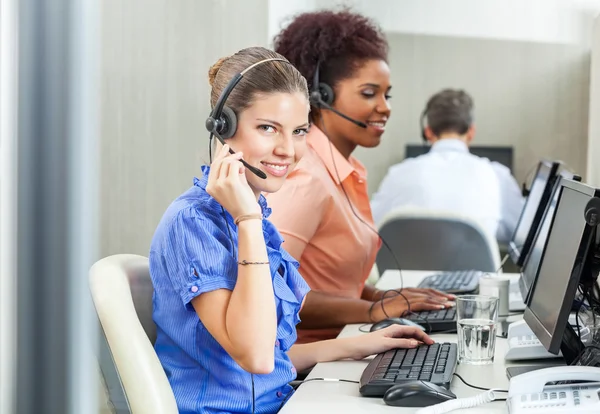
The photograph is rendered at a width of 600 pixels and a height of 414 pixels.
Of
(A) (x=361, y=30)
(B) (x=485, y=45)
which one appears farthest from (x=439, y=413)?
(B) (x=485, y=45)

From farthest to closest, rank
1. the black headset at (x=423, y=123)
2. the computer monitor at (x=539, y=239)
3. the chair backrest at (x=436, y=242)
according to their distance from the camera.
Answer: the black headset at (x=423, y=123)
the chair backrest at (x=436, y=242)
the computer monitor at (x=539, y=239)

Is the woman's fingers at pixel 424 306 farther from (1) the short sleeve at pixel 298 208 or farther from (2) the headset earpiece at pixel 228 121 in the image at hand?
(2) the headset earpiece at pixel 228 121

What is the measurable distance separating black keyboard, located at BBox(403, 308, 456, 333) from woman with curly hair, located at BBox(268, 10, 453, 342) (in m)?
0.05

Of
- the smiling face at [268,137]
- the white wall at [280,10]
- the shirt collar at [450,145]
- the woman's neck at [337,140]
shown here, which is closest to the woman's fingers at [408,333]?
the smiling face at [268,137]

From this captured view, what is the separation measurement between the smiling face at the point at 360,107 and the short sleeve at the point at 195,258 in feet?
3.21

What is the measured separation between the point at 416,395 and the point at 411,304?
0.75 m

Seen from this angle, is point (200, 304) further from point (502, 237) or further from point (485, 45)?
point (485, 45)

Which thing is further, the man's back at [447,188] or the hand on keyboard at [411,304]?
the man's back at [447,188]

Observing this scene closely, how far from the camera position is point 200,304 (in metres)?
1.19

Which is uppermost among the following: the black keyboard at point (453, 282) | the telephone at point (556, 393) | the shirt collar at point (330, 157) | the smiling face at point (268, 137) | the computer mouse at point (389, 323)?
the smiling face at point (268, 137)

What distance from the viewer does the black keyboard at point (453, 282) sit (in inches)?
90.2

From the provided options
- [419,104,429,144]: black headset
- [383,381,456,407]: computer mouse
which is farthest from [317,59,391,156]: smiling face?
[419,104,429,144]: black headset

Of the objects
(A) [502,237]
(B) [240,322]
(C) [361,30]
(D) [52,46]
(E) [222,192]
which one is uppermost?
(C) [361,30]

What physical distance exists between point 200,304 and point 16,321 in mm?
371
